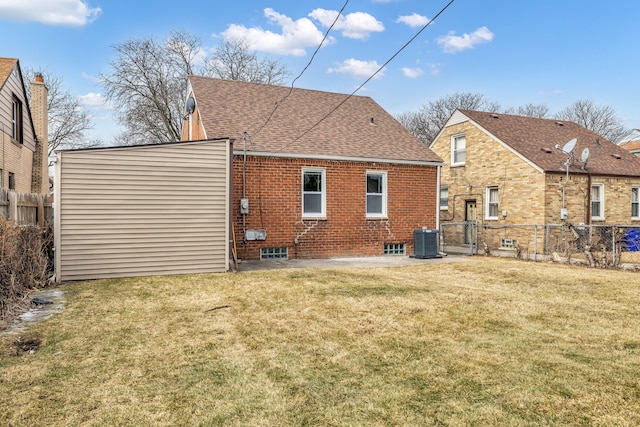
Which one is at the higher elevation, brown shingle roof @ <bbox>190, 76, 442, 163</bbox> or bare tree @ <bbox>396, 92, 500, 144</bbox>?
bare tree @ <bbox>396, 92, 500, 144</bbox>

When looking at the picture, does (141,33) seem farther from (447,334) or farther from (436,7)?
(447,334)

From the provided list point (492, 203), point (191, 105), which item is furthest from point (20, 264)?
point (492, 203)

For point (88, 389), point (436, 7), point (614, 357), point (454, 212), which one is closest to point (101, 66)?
point (454, 212)

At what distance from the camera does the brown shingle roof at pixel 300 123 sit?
13.1 metres

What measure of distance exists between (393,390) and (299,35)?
10.2m

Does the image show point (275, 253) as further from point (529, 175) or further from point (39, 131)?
point (39, 131)

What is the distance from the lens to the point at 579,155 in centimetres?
1836

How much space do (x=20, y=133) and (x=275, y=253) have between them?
1127 cm

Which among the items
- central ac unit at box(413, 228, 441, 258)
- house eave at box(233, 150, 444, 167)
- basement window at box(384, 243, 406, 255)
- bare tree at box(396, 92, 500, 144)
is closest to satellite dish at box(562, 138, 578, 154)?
house eave at box(233, 150, 444, 167)

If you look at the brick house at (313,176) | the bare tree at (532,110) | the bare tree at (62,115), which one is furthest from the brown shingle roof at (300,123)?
the bare tree at (532,110)

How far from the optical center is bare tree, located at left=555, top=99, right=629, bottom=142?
→ 47.3 m

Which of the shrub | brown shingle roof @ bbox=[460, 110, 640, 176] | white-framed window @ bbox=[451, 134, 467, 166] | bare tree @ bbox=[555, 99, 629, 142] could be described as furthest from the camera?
bare tree @ bbox=[555, 99, 629, 142]

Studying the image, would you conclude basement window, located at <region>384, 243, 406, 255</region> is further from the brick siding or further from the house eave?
the house eave

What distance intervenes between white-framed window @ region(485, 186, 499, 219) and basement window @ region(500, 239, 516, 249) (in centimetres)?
140
